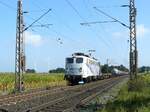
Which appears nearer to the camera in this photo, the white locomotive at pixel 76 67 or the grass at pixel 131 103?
the grass at pixel 131 103

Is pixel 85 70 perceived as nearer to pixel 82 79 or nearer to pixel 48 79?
pixel 82 79

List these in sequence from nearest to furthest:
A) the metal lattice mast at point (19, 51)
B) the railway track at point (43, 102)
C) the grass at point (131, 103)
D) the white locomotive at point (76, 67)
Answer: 1. the grass at point (131, 103)
2. the railway track at point (43, 102)
3. the metal lattice mast at point (19, 51)
4. the white locomotive at point (76, 67)

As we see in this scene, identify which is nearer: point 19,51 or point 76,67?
point 19,51

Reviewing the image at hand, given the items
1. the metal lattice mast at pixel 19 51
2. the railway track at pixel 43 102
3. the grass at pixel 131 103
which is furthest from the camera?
the metal lattice mast at pixel 19 51

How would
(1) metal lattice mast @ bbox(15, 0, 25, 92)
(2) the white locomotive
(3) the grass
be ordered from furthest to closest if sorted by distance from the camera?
(2) the white locomotive
(1) metal lattice mast @ bbox(15, 0, 25, 92)
(3) the grass

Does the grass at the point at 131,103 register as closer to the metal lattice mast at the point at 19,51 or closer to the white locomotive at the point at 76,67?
the metal lattice mast at the point at 19,51

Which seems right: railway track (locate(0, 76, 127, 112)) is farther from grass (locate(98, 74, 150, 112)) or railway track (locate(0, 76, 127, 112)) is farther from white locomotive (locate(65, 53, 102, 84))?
white locomotive (locate(65, 53, 102, 84))

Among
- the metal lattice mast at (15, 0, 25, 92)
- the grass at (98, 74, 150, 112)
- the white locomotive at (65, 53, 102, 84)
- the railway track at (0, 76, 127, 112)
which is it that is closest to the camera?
the grass at (98, 74, 150, 112)

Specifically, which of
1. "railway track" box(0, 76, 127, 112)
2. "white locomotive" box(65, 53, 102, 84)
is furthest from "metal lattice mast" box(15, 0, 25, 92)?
"white locomotive" box(65, 53, 102, 84)

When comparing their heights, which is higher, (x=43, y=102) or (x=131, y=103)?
(x=131, y=103)

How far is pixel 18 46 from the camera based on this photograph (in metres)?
38.0

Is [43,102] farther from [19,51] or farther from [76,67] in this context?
[76,67]

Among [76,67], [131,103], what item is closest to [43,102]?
[131,103]

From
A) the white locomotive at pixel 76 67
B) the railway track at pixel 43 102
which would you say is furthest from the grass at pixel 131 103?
the white locomotive at pixel 76 67
